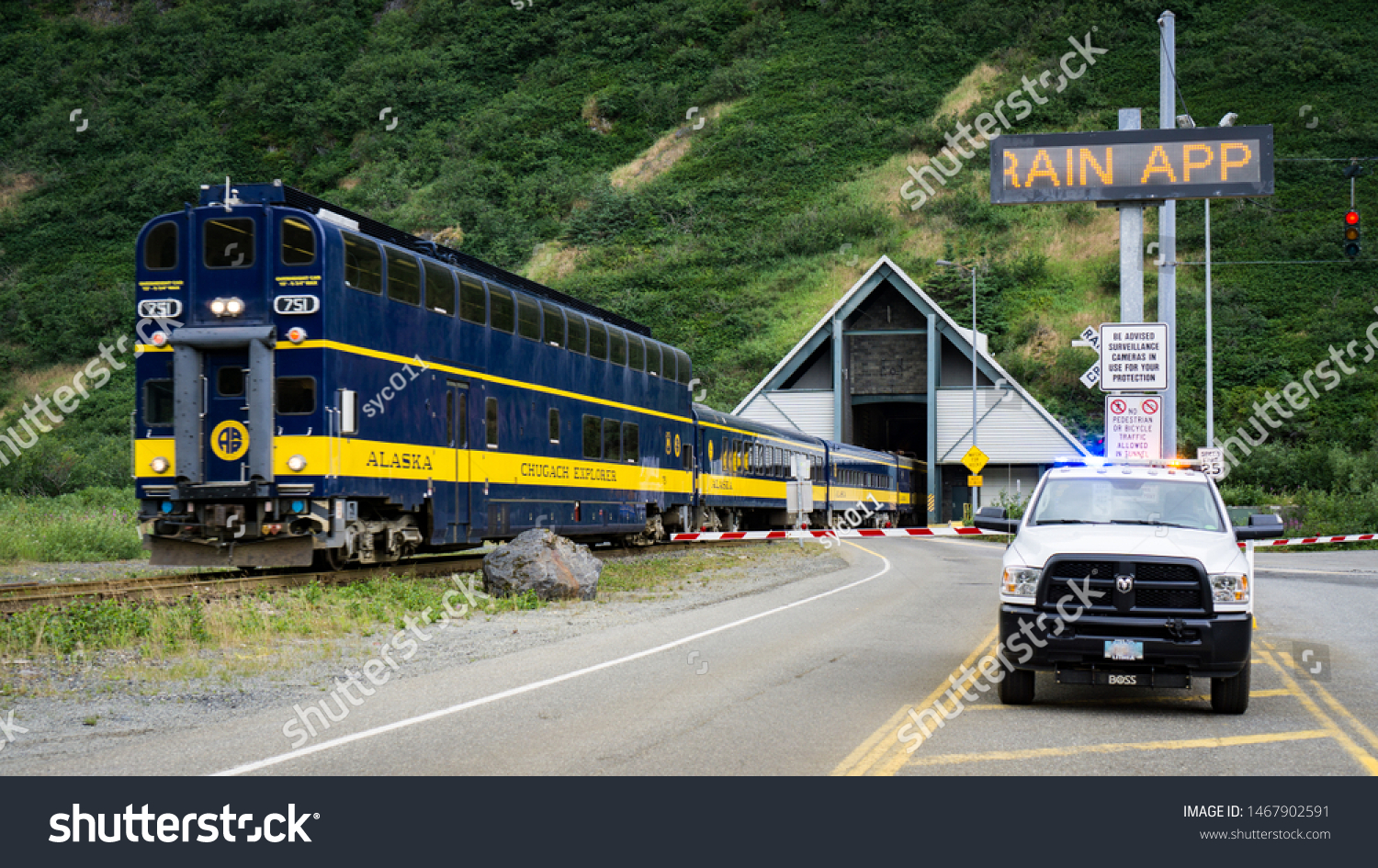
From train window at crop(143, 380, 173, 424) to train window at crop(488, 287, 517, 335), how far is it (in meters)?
5.88

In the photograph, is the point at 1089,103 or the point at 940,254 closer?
the point at 940,254

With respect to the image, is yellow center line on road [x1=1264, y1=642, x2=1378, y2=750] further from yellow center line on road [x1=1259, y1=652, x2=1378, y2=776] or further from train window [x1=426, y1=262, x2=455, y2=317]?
train window [x1=426, y1=262, x2=455, y2=317]

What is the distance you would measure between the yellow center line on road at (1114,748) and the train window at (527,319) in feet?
53.3

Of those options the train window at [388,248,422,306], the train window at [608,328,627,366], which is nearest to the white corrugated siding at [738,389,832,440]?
the train window at [608,328,627,366]

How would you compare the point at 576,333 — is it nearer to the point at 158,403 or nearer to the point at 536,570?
the point at 536,570

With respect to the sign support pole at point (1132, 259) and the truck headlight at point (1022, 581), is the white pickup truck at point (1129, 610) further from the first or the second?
the sign support pole at point (1132, 259)

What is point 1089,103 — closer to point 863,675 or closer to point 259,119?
point 259,119

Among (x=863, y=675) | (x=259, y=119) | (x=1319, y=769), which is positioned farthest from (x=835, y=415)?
(x=259, y=119)

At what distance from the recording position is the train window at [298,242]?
1788 cm

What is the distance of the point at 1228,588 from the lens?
1002cm

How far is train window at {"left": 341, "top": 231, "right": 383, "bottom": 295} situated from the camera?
723 inches
